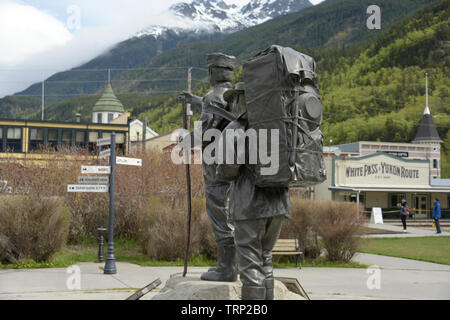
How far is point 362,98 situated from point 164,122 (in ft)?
123

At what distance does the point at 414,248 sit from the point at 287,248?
6986 millimetres

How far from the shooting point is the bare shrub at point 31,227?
37.7 feet

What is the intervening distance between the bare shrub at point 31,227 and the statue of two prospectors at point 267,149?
7.90 meters

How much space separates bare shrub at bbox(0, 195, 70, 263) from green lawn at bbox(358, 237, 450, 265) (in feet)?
27.1

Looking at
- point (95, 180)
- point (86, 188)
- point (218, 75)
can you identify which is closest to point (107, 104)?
point (95, 180)

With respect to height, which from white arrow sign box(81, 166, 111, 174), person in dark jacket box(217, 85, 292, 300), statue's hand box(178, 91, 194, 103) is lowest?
person in dark jacket box(217, 85, 292, 300)

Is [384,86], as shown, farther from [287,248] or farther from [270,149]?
[270,149]

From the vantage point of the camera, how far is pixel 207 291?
545 cm

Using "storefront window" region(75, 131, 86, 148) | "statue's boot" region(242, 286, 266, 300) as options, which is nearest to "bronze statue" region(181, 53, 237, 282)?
"statue's boot" region(242, 286, 266, 300)

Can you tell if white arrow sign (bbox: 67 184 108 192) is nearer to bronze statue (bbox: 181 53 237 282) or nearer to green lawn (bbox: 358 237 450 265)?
bronze statue (bbox: 181 53 237 282)

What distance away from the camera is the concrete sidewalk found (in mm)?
8289

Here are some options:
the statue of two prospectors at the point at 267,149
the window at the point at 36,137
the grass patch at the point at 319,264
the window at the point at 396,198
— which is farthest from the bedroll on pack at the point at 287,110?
the window at the point at 36,137

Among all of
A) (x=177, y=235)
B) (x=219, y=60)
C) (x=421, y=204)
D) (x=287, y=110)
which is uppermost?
(x=219, y=60)
